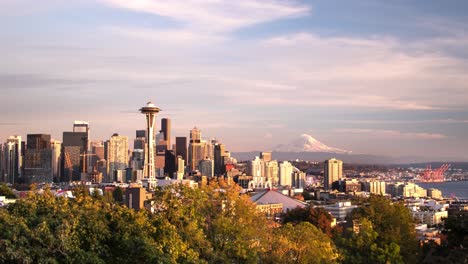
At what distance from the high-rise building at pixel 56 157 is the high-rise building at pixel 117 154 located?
1215 centimetres

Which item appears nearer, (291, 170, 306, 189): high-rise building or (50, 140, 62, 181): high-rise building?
(50, 140, 62, 181): high-rise building

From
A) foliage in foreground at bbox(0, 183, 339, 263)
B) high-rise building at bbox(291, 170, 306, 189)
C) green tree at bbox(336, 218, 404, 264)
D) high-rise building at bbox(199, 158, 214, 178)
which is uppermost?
foliage in foreground at bbox(0, 183, 339, 263)

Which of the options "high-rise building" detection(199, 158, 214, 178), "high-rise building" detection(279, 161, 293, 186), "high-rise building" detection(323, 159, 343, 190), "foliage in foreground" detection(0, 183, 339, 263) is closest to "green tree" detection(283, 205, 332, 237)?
"foliage in foreground" detection(0, 183, 339, 263)

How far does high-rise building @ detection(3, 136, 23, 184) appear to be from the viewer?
142125 mm

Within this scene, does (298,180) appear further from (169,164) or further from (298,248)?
(298,248)

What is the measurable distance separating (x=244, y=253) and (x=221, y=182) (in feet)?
14.0

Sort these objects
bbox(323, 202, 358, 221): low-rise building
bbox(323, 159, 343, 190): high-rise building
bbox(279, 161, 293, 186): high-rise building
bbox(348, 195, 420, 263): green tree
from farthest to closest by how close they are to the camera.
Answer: bbox(279, 161, 293, 186): high-rise building, bbox(323, 159, 343, 190): high-rise building, bbox(323, 202, 358, 221): low-rise building, bbox(348, 195, 420, 263): green tree

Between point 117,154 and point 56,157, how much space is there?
1843cm

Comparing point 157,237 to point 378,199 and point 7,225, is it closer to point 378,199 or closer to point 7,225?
point 7,225

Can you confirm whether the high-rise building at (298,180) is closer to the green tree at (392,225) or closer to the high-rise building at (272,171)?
the high-rise building at (272,171)

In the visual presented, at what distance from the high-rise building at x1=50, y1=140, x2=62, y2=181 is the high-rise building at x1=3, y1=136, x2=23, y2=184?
21.1 ft

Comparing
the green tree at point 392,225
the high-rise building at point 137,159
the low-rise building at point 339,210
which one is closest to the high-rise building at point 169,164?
the high-rise building at point 137,159

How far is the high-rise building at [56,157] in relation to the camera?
14775 centimetres

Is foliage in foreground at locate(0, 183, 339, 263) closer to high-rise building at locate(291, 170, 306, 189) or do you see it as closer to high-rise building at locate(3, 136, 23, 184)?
high-rise building at locate(3, 136, 23, 184)
